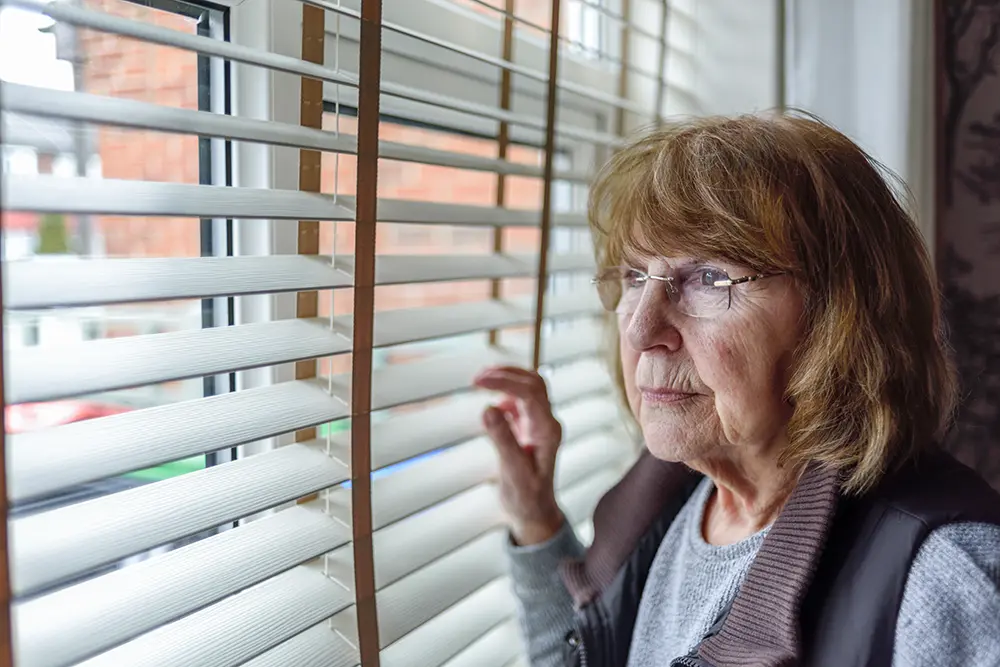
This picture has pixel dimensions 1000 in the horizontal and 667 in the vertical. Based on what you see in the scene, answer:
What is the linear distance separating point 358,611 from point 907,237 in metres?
0.77

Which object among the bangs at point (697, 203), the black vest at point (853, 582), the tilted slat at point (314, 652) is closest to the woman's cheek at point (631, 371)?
the bangs at point (697, 203)

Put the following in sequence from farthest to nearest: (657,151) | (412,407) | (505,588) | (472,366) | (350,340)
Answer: (412,407)
(505,588)
(472,366)
(657,151)
(350,340)

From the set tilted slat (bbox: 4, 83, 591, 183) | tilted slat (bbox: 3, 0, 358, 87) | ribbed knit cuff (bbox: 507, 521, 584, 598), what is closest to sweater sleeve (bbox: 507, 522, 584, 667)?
ribbed knit cuff (bbox: 507, 521, 584, 598)

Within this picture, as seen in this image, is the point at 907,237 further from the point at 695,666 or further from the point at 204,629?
the point at 204,629

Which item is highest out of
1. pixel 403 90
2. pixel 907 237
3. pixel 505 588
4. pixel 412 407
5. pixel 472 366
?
pixel 403 90

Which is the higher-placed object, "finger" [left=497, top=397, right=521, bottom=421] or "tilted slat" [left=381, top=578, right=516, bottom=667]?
"finger" [left=497, top=397, right=521, bottom=421]

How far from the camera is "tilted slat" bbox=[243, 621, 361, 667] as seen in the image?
892 mm

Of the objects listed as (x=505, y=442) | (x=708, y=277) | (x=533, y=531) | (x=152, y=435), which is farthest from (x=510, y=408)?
(x=152, y=435)

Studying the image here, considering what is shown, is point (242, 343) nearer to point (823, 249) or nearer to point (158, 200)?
point (158, 200)

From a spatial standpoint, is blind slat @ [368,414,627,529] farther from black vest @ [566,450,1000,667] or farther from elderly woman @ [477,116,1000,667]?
black vest @ [566,450,1000,667]

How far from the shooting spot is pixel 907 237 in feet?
3.32

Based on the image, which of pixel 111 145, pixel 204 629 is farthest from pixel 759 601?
pixel 111 145

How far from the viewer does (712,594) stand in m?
1.05

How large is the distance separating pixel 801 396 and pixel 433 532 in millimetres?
495
